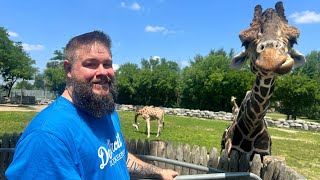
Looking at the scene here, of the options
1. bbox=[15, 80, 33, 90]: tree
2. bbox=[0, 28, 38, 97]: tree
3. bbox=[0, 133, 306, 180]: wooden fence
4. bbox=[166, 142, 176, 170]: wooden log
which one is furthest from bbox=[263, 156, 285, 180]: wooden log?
bbox=[15, 80, 33, 90]: tree

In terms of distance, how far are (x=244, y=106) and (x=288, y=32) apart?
4.19ft

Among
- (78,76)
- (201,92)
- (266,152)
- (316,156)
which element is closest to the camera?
(78,76)

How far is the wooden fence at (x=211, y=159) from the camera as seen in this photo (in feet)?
11.7

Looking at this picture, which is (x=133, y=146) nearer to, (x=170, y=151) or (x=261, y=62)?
(x=170, y=151)

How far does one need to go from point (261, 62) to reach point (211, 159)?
5.31ft

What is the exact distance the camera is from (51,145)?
5.75 feet

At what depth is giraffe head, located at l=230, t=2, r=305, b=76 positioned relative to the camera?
3.06 metres

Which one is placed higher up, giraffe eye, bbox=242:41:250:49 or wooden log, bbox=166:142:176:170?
giraffe eye, bbox=242:41:250:49

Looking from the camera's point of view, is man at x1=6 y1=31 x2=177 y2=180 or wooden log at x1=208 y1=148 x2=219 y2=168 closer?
man at x1=6 y1=31 x2=177 y2=180

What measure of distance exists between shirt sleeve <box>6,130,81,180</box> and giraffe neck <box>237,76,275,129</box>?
103 inches

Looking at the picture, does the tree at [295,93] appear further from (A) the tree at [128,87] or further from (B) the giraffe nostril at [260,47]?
(B) the giraffe nostril at [260,47]

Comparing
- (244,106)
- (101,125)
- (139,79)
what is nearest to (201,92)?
(139,79)

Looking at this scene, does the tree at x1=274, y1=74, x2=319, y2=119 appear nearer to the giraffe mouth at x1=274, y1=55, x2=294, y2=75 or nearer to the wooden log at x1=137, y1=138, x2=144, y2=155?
the wooden log at x1=137, y1=138, x2=144, y2=155

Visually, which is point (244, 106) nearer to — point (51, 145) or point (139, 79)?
point (51, 145)
